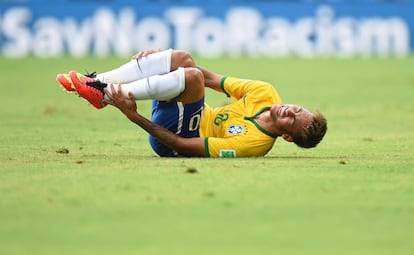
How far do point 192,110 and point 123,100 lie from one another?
0.58 m

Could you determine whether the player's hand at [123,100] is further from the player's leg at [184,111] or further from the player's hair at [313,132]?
the player's hair at [313,132]

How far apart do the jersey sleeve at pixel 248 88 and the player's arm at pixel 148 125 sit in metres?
0.60

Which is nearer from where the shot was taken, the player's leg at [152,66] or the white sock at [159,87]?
the white sock at [159,87]

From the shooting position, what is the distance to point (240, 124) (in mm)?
8883

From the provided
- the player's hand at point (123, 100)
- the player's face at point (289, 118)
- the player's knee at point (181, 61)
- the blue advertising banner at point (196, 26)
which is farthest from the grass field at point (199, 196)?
the blue advertising banner at point (196, 26)

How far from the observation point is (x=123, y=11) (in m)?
27.2

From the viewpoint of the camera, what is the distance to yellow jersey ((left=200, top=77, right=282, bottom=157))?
8.87m

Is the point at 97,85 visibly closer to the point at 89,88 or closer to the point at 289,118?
the point at 89,88

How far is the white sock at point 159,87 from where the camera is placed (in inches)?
341

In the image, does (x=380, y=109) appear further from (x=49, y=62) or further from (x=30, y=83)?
(x=49, y=62)

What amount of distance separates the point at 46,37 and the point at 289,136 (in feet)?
64.5

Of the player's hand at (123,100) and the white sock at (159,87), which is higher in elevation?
the white sock at (159,87)

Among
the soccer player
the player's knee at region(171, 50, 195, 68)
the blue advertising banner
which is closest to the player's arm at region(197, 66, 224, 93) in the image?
the soccer player

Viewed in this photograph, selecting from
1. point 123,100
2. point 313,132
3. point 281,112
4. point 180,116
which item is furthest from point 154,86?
point 313,132
